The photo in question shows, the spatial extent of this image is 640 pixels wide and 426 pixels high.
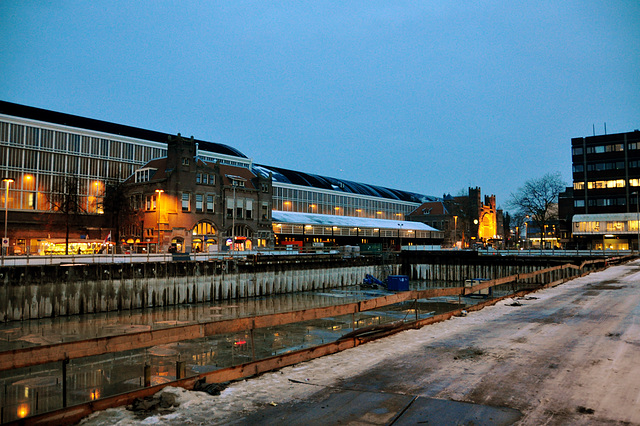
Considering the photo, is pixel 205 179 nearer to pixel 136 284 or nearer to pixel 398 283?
pixel 398 283

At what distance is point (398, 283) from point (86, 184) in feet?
189

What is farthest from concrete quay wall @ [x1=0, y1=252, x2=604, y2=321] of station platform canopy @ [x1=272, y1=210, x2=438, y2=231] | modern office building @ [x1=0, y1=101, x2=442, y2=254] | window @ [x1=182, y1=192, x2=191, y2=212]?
station platform canopy @ [x1=272, y1=210, x2=438, y2=231]

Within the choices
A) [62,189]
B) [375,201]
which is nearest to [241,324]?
[62,189]

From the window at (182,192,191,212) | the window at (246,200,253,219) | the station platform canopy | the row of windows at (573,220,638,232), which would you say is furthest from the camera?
the row of windows at (573,220,638,232)

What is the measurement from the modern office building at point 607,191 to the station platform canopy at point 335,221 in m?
36.9

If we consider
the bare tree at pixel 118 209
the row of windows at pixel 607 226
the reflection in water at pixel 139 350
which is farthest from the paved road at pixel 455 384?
the row of windows at pixel 607 226

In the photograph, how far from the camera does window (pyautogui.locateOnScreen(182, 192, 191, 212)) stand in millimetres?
66562

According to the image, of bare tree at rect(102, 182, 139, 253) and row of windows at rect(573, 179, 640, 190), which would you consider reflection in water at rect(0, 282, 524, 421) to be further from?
row of windows at rect(573, 179, 640, 190)

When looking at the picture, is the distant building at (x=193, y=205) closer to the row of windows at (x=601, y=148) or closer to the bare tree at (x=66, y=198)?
the bare tree at (x=66, y=198)

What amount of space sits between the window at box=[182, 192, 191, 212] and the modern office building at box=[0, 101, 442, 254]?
326 centimetres

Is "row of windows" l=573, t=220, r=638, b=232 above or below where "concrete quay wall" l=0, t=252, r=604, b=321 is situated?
above

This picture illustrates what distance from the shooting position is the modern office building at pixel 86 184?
224 feet

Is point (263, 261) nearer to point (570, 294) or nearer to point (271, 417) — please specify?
point (570, 294)

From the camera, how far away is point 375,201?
120 meters
